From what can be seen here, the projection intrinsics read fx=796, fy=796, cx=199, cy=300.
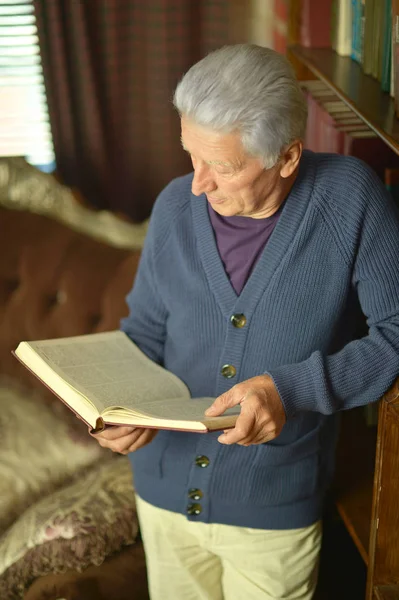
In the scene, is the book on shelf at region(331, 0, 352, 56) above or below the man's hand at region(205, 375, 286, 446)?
above

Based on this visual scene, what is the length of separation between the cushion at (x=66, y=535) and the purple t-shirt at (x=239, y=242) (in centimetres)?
71

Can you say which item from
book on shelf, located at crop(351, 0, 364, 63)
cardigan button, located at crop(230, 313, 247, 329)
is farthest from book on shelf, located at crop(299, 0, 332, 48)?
cardigan button, located at crop(230, 313, 247, 329)

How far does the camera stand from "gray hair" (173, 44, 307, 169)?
1.22 metres

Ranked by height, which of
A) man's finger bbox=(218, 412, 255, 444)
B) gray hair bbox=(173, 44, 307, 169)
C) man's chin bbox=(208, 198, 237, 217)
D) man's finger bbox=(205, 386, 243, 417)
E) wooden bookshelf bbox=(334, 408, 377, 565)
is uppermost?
gray hair bbox=(173, 44, 307, 169)

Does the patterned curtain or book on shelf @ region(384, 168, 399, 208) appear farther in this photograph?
the patterned curtain

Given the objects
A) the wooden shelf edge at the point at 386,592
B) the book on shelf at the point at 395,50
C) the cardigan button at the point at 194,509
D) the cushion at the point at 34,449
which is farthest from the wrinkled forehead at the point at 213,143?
the cushion at the point at 34,449

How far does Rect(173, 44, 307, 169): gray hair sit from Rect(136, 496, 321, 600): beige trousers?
0.74 m

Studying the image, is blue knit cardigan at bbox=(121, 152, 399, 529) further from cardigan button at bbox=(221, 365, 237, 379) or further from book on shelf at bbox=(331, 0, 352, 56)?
book on shelf at bbox=(331, 0, 352, 56)

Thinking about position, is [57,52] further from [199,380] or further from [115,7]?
[199,380]

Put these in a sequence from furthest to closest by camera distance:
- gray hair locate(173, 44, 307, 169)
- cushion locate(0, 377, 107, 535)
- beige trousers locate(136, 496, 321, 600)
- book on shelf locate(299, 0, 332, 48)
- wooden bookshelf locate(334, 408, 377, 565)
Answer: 1. book on shelf locate(299, 0, 332, 48)
2. cushion locate(0, 377, 107, 535)
3. wooden bookshelf locate(334, 408, 377, 565)
4. beige trousers locate(136, 496, 321, 600)
5. gray hair locate(173, 44, 307, 169)

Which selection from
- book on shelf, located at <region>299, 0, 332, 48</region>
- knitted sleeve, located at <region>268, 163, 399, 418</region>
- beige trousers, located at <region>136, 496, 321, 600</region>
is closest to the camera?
knitted sleeve, located at <region>268, 163, 399, 418</region>

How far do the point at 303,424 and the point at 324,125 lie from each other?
89 cm

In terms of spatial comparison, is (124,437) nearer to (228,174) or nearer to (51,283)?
(228,174)

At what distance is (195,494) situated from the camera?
1.52 meters
